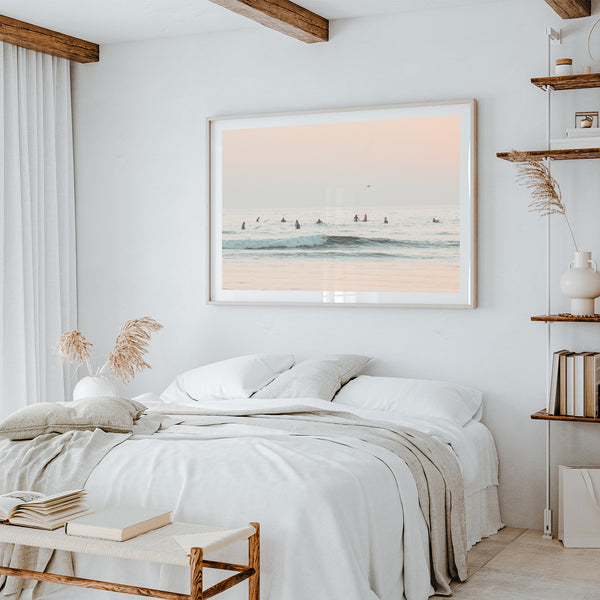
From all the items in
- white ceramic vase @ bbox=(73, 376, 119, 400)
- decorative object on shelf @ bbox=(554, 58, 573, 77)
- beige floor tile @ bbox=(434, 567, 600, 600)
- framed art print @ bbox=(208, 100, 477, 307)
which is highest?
decorative object on shelf @ bbox=(554, 58, 573, 77)

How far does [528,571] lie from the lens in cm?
360

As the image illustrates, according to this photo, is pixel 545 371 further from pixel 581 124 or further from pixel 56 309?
pixel 56 309

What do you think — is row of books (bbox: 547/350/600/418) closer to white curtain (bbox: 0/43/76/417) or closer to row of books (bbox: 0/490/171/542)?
row of books (bbox: 0/490/171/542)

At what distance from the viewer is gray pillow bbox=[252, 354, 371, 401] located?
428 cm

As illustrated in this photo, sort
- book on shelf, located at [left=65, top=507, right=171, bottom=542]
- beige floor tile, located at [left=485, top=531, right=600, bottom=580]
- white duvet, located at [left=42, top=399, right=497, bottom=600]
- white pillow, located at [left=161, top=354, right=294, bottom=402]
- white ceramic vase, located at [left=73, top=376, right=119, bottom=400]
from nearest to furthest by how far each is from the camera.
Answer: book on shelf, located at [left=65, top=507, right=171, bottom=542] < white duvet, located at [left=42, top=399, right=497, bottom=600] < beige floor tile, located at [left=485, top=531, right=600, bottom=580] < white pillow, located at [left=161, top=354, right=294, bottom=402] < white ceramic vase, located at [left=73, top=376, right=119, bottom=400]

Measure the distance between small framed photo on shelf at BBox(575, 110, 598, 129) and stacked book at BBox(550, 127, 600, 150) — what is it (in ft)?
0.13

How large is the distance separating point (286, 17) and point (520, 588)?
2.79m

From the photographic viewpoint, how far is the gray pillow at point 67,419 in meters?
3.25

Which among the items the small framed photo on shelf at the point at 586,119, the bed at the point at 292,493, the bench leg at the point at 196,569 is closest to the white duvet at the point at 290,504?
the bed at the point at 292,493

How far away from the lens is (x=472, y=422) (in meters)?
4.27

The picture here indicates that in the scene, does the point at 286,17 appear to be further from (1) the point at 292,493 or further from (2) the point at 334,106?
(1) the point at 292,493

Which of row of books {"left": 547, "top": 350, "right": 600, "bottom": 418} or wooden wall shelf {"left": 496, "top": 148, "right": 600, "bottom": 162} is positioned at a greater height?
wooden wall shelf {"left": 496, "top": 148, "right": 600, "bottom": 162}

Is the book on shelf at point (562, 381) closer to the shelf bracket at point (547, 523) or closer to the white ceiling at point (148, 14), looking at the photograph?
the shelf bracket at point (547, 523)

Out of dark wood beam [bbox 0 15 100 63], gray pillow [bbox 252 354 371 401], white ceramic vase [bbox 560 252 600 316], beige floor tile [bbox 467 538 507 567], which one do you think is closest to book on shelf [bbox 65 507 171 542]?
beige floor tile [bbox 467 538 507 567]
